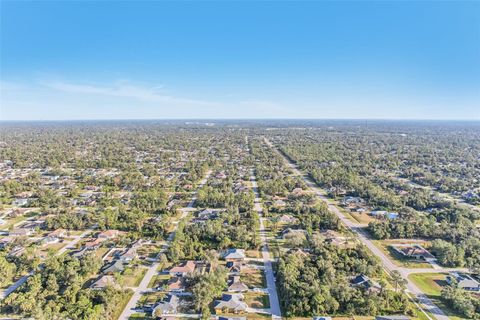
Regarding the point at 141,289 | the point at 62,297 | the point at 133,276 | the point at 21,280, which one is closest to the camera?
the point at 62,297

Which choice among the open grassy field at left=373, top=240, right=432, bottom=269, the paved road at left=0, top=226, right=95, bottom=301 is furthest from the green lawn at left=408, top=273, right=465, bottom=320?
the paved road at left=0, top=226, right=95, bottom=301

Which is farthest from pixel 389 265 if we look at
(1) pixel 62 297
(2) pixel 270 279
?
(1) pixel 62 297

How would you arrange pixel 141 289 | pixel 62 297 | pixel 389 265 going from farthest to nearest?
1. pixel 389 265
2. pixel 141 289
3. pixel 62 297

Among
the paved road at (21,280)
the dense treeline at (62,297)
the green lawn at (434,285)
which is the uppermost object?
the dense treeline at (62,297)

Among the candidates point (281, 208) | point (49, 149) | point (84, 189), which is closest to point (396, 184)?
point (281, 208)

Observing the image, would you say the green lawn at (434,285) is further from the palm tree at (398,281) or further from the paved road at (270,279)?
the paved road at (270,279)

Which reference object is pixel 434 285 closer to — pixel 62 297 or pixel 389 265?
pixel 389 265

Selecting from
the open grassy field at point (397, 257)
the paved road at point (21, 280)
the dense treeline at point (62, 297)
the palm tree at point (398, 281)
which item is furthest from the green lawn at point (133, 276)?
the open grassy field at point (397, 257)

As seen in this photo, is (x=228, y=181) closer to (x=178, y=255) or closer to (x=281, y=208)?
(x=281, y=208)

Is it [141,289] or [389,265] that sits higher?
[141,289]

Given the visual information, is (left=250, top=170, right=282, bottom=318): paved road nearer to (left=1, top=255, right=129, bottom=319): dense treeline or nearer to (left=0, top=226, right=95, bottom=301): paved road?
(left=1, top=255, right=129, bottom=319): dense treeline

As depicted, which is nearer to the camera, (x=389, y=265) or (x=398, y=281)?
(x=398, y=281)
